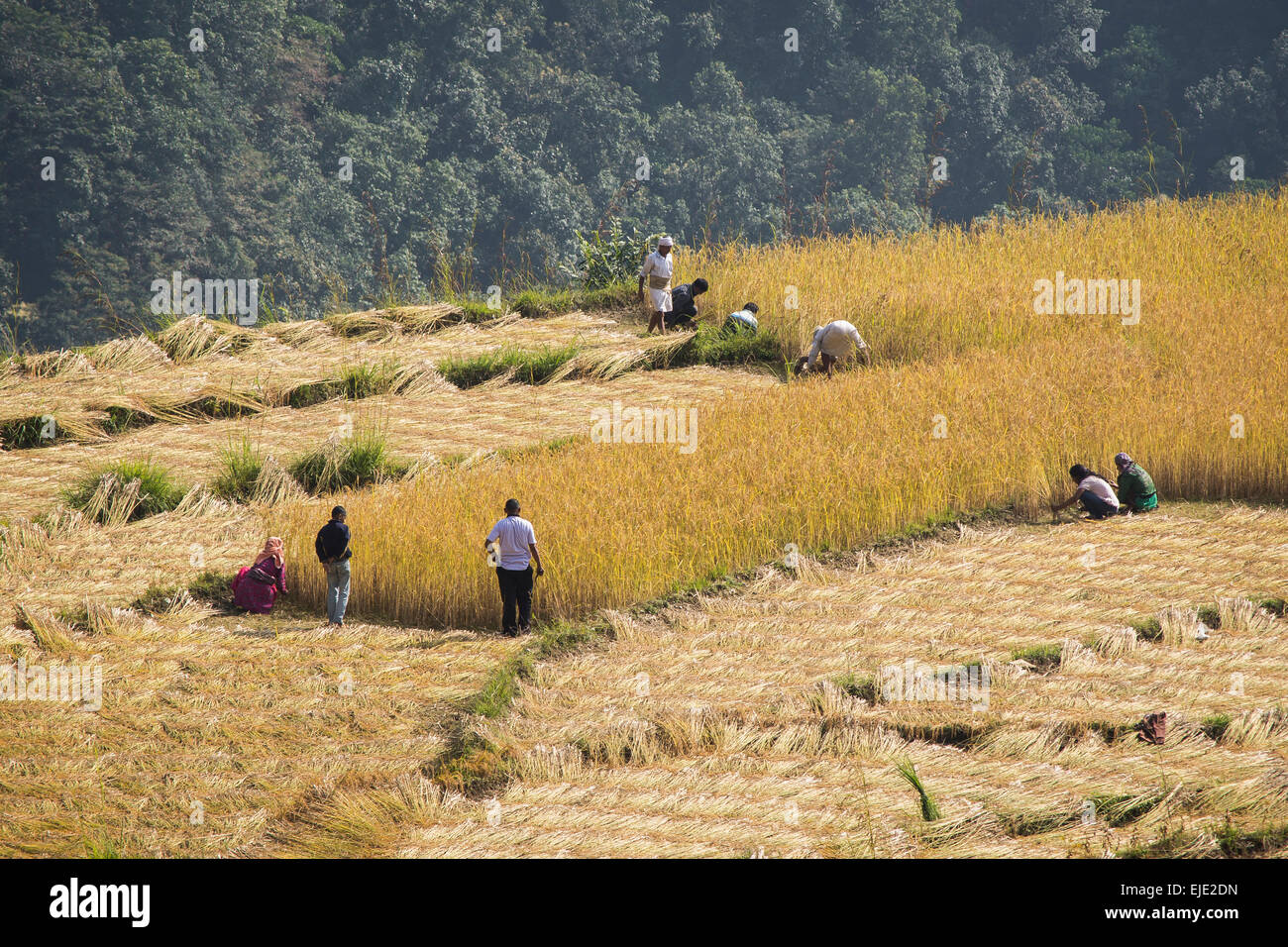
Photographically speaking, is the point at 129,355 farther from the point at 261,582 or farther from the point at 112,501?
the point at 261,582

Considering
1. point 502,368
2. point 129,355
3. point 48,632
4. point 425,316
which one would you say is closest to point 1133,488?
point 502,368

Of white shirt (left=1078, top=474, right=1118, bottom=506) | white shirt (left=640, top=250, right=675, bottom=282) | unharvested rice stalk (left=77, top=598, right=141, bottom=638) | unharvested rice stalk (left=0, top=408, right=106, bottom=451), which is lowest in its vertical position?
unharvested rice stalk (left=77, top=598, right=141, bottom=638)

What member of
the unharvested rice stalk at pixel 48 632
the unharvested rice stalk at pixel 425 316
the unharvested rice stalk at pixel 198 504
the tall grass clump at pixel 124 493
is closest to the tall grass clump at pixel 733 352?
the unharvested rice stalk at pixel 425 316

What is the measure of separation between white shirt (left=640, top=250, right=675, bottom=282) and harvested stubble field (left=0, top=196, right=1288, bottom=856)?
139 centimetres

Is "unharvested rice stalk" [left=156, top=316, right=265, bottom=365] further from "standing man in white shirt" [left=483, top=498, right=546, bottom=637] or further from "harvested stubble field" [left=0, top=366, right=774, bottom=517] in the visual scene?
"standing man in white shirt" [left=483, top=498, right=546, bottom=637]

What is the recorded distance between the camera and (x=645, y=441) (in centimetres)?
860

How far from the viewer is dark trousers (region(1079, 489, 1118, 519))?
7309 millimetres

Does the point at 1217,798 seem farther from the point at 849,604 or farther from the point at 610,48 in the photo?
the point at 610,48

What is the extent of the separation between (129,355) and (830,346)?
5652mm

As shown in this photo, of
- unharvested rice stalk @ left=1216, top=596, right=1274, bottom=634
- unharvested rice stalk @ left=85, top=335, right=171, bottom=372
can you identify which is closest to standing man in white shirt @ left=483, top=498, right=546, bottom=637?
unharvested rice stalk @ left=1216, top=596, right=1274, bottom=634

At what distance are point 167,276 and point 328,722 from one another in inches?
929

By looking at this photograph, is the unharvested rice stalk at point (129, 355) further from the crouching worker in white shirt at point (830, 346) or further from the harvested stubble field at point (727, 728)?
the crouching worker in white shirt at point (830, 346)

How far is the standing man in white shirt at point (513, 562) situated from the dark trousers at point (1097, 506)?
3.12m
